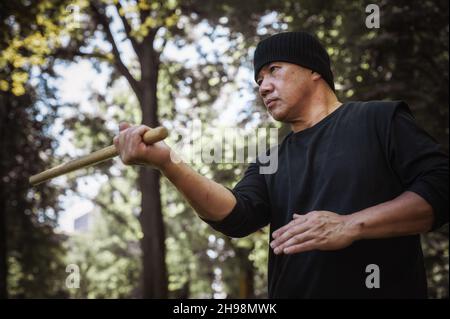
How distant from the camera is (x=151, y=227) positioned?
1147cm

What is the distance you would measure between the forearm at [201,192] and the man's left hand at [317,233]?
348 millimetres

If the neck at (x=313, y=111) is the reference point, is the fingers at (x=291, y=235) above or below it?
below

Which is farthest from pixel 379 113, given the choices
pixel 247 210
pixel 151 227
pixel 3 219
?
pixel 3 219

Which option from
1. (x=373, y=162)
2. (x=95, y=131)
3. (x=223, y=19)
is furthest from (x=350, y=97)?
(x=95, y=131)

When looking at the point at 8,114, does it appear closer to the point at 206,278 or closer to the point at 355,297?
the point at 206,278

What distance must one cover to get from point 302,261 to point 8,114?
1412 cm

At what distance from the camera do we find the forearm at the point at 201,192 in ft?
7.12

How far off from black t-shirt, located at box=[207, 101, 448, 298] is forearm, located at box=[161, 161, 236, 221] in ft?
0.20

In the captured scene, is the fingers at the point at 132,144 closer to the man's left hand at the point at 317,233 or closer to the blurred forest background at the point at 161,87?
the man's left hand at the point at 317,233

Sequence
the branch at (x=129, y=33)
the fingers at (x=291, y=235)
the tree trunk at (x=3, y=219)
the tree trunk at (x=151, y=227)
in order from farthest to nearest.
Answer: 1. the tree trunk at (x=3, y=219)
2. the branch at (x=129, y=33)
3. the tree trunk at (x=151, y=227)
4. the fingers at (x=291, y=235)

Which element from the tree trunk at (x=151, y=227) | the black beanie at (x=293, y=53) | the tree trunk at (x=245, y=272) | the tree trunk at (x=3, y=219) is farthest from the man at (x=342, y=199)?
the tree trunk at (x=245, y=272)

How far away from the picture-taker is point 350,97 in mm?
7664

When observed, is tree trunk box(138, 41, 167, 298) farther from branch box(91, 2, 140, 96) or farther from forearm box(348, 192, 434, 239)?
forearm box(348, 192, 434, 239)

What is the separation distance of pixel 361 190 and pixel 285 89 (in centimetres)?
66
